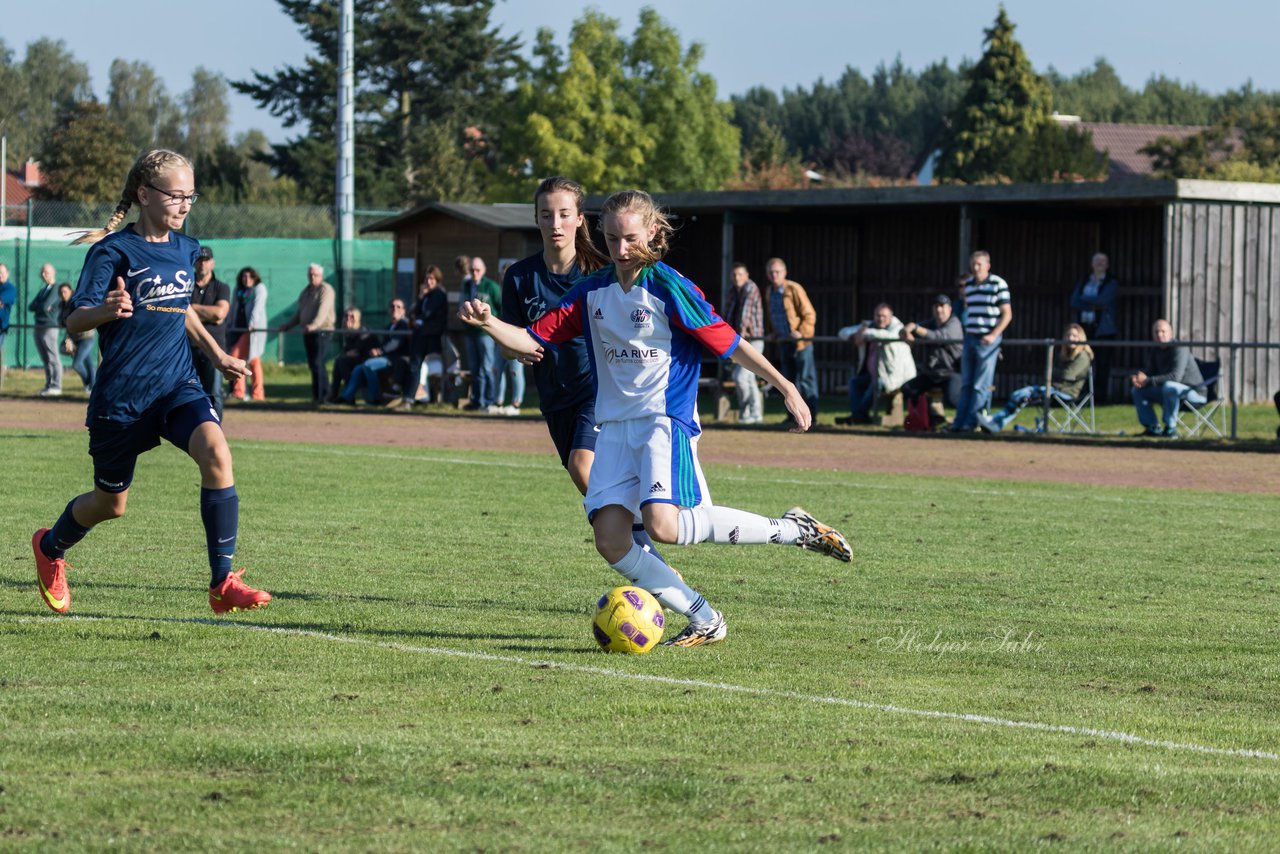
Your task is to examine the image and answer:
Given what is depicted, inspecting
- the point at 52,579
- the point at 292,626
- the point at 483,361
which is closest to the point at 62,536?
the point at 52,579

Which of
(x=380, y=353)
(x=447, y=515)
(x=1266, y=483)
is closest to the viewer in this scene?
(x=447, y=515)

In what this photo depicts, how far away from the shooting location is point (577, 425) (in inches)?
328

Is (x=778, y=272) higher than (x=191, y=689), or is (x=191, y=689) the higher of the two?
(x=778, y=272)

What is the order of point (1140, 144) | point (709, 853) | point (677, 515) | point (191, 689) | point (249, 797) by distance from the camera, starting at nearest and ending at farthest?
point (709, 853)
point (249, 797)
point (191, 689)
point (677, 515)
point (1140, 144)

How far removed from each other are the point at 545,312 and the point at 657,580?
1.57 meters

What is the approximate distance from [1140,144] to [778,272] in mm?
74291

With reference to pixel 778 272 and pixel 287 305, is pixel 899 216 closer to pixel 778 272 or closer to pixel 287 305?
pixel 778 272

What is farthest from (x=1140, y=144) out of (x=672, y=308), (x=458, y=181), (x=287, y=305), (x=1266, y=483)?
(x=672, y=308)

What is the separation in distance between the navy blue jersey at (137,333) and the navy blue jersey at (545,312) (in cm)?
152

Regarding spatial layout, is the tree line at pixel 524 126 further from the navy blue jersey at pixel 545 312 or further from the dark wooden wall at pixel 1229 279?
the navy blue jersey at pixel 545 312

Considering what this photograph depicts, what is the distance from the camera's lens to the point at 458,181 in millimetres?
70625

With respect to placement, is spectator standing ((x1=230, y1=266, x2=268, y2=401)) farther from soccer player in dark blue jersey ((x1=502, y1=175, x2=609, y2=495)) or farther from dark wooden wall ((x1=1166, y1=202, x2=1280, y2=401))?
soccer player in dark blue jersey ((x1=502, y1=175, x2=609, y2=495))

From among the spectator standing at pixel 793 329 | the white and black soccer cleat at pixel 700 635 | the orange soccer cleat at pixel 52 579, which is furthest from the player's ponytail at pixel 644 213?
the spectator standing at pixel 793 329

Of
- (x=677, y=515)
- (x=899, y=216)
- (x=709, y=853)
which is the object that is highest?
(x=899, y=216)
